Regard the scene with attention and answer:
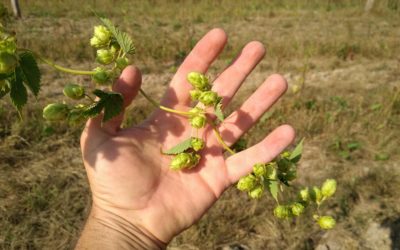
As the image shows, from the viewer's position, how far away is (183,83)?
7.93 feet

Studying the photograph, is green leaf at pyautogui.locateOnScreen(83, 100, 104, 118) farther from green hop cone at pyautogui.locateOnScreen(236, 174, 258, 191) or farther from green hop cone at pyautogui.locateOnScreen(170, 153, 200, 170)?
green hop cone at pyautogui.locateOnScreen(236, 174, 258, 191)

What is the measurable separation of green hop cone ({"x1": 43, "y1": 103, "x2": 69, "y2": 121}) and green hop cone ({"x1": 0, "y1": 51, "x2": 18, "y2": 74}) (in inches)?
11.5

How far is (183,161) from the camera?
2.05 m

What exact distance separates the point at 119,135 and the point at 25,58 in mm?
670

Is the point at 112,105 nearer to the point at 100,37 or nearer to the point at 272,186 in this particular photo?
the point at 100,37

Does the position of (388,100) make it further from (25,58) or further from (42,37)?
(42,37)

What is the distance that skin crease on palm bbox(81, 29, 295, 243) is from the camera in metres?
2.00

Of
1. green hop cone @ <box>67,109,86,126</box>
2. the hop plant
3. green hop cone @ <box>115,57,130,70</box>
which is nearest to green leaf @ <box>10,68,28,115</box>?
the hop plant

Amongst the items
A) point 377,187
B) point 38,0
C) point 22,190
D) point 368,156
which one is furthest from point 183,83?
point 38,0

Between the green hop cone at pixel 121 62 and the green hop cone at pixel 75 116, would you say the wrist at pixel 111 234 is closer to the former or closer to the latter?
the green hop cone at pixel 75 116

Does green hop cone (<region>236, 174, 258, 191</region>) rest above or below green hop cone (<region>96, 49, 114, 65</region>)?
below

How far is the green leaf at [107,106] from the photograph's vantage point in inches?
67.2

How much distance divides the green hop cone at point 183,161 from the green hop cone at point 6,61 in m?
0.94

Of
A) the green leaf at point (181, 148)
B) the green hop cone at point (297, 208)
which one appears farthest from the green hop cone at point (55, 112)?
the green hop cone at point (297, 208)
